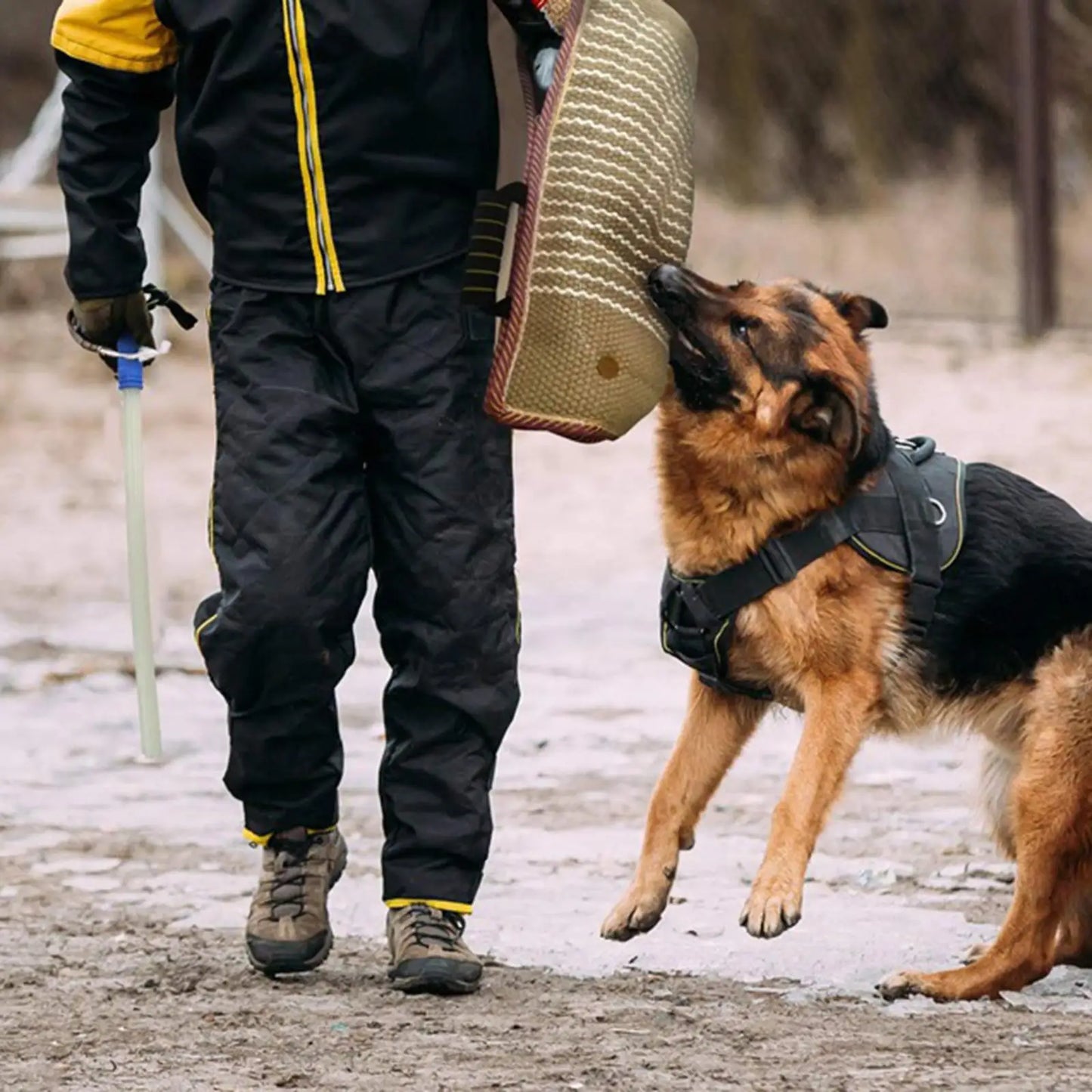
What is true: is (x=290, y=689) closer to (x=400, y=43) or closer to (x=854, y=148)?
(x=400, y=43)

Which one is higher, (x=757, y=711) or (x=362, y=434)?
(x=362, y=434)

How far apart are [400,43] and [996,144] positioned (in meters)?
11.1

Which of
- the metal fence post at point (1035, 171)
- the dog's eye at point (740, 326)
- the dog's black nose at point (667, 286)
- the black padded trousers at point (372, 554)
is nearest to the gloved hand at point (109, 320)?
the black padded trousers at point (372, 554)

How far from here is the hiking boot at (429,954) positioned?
4004mm

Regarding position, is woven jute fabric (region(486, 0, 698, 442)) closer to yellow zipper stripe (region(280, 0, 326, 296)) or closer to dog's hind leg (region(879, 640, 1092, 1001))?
yellow zipper stripe (region(280, 0, 326, 296))

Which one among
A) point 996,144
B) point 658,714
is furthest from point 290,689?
point 996,144

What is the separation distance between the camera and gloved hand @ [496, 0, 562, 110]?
392 centimetres

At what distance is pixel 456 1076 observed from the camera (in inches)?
135

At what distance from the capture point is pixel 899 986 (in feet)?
13.3

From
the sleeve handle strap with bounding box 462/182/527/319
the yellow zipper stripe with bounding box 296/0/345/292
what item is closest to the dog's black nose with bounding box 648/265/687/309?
the sleeve handle strap with bounding box 462/182/527/319

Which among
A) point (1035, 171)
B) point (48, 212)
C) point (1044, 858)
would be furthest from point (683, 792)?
point (48, 212)

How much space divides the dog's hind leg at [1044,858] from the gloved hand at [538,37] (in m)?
1.45

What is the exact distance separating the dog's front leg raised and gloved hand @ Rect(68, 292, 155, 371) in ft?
4.71

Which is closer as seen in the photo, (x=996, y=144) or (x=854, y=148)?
(x=996, y=144)
